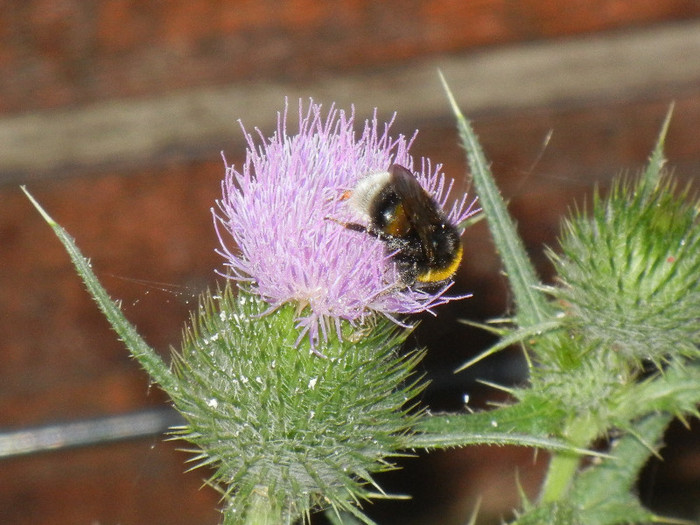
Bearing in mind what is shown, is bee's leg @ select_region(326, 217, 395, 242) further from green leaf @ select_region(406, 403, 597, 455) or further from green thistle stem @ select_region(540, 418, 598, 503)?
green thistle stem @ select_region(540, 418, 598, 503)

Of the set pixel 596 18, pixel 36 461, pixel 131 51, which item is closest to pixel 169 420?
pixel 36 461

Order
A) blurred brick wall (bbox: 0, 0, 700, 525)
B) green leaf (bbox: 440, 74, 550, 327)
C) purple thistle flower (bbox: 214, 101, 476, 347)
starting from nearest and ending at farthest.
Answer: purple thistle flower (bbox: 214, 101, 476, 347) < green leaf (bbox: 440, 74, 550, 327) < blurred brick wall (bbox: 0, 0, 700, 525)

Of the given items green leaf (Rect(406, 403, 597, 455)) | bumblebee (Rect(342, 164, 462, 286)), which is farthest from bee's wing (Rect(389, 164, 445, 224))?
green leaf (Rect(406, 403, 597, 455))

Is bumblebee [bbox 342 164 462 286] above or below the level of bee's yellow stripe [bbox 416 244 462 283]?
above

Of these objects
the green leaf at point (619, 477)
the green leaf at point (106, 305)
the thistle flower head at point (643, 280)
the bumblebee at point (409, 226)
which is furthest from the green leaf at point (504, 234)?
the green leaf at point (106, 305)

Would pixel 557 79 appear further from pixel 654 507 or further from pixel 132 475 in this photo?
pixel 132 475

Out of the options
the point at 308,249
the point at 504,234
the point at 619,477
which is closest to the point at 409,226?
the point at 308,249

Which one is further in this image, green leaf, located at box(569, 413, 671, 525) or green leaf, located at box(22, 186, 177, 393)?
green leaf, located at box(569, 413, 671, 525)
